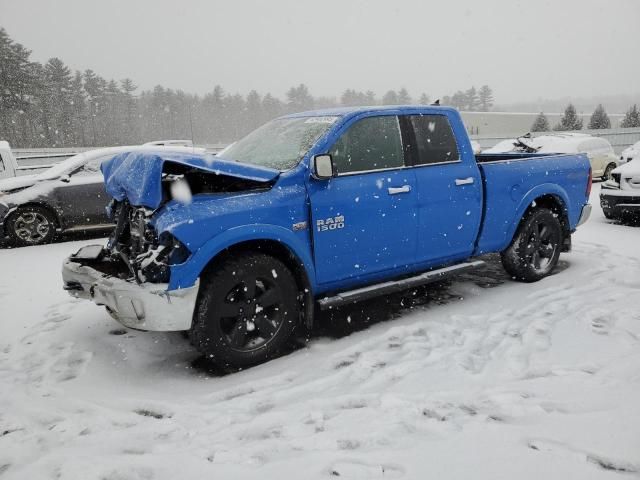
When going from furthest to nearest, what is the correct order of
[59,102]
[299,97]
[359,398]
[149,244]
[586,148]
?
1. [299,97]
2. [59,102]
3. [586,148]
4. [149,244]
5. [359,398]

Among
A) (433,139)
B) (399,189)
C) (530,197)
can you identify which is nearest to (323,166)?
(399,189)

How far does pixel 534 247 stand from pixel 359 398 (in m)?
3.31

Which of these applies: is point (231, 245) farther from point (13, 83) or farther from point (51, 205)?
point (13, 83)

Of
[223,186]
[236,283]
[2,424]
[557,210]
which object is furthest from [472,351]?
[2,424]

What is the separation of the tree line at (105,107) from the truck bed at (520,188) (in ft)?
68.5

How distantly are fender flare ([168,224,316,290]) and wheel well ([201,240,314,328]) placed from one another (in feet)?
0.13

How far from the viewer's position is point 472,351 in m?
3.61

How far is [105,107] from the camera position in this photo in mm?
65250

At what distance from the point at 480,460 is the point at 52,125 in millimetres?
61363

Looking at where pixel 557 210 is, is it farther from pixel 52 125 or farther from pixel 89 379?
pixel 52 125

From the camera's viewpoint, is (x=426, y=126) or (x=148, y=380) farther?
(x=426, y=126)

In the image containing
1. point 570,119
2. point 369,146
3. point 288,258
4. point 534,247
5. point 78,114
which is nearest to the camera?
point 288,258

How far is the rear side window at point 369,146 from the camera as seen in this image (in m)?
3.86

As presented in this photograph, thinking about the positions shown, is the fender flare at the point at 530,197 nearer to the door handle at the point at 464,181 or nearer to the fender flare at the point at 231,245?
the door handle at the point at 464,181
